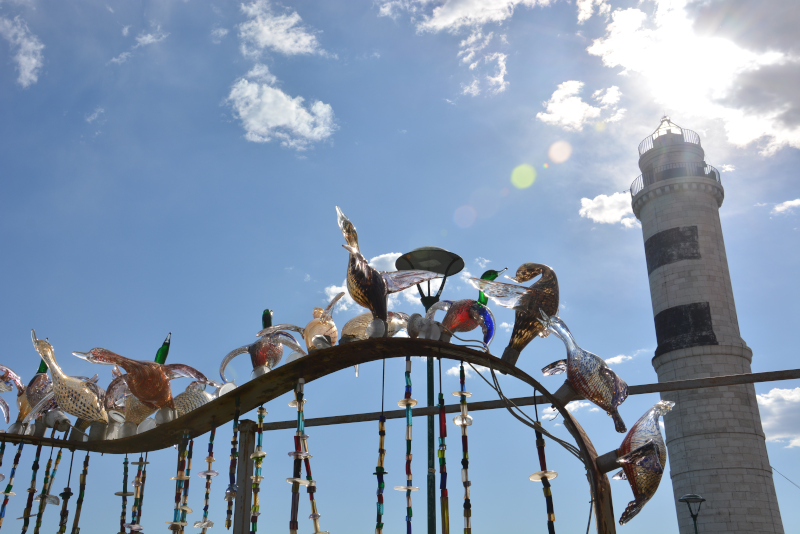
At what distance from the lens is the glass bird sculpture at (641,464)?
11.2 feet

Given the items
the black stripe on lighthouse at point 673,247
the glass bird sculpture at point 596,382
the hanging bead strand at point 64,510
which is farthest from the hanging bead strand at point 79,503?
the black stripe on lighthouse at point 673,247

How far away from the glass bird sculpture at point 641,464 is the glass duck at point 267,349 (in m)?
2.48

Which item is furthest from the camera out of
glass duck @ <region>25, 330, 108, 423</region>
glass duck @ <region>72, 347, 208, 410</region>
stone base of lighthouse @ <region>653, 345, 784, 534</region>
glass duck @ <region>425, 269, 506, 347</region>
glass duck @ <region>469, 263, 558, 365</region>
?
stone base of lighthouse @ <region>653, 345, 784, 534</region>

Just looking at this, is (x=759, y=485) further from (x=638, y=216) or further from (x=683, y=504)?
(x=638, y=216)

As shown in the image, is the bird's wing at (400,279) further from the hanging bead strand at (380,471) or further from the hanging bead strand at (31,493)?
the hanging bead strand at (31,493)

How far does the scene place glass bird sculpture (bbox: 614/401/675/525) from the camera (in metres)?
3.41

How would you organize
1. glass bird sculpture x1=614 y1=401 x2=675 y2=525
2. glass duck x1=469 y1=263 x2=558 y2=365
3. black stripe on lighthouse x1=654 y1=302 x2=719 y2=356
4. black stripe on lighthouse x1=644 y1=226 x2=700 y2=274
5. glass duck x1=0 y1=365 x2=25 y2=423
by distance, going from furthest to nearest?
black stripe on lighthouse x1=644 y1=226 x2=700 y2=274 < black stripe on lighthouse x1=654 y1=302 x2=719 y2=356 < glass duck x1=0 y1=365 x2=25 y2=423 < glass duck x1=469 y1=263 x2=558 y2=365 < glass bird sculpture x1=614 y1=401 x2=675 y2=525

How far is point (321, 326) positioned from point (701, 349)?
16.5 m

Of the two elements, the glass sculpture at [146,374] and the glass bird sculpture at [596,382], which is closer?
the glass bird sculpture at [596,382]

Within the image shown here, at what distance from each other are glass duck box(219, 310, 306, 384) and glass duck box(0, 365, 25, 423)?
2.25m

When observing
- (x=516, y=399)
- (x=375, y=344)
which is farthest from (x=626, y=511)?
(x=375, y=344)

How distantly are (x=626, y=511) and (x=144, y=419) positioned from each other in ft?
12.6

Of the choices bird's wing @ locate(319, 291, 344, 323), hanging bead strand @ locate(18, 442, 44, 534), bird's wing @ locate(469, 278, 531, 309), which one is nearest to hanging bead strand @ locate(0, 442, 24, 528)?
hanging bead strand @ locate(18, 442, 44, 534)

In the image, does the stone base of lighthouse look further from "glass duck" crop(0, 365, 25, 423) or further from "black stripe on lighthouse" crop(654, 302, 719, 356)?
"glass duck" crop(0, 365, 25, 423)
